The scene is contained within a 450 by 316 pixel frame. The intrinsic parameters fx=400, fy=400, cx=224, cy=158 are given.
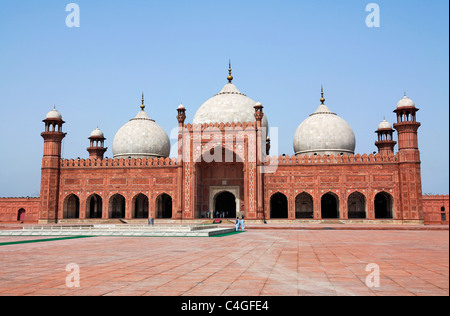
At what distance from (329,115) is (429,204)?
9.84 m

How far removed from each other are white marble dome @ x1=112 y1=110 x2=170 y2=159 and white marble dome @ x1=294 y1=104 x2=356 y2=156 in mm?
11069

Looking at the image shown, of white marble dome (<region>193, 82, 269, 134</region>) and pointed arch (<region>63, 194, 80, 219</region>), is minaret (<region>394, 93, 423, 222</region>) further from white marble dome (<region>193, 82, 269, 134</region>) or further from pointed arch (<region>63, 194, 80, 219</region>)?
pointed arch (<region>63, 194, 80, 219</region>)

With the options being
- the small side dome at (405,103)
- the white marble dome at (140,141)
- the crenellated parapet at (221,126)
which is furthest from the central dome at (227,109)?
the small side dome at (405,103)

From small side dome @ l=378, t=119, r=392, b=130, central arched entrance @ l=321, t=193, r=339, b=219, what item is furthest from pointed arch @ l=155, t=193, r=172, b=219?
small side dome @ l=378, t=119, r=392, b=130

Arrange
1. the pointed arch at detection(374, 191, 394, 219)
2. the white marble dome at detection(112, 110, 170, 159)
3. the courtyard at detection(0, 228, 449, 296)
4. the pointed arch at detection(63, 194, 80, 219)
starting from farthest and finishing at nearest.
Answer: the white marble dome at detection(112, 110, 170, 159), the pointed arch at detection(63, 194, 80, 219), the pointed arch at detection(374, 191, 394, 219), the courtyard at detection(0, 228, 449, 296)

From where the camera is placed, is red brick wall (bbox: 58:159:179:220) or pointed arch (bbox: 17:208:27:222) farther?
pointed arch (bbox: 17:208:27:222)

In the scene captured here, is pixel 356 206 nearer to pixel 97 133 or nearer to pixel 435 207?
pixel 435 207

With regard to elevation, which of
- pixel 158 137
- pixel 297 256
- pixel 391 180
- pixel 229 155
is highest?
pixel 158 137

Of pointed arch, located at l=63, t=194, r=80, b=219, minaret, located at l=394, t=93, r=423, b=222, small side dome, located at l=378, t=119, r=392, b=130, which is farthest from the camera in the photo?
small side dome, located at l=378, t=119, r=392, b=130

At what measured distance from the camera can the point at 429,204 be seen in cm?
2961

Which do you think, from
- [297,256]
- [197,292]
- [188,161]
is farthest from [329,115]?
[197,292]

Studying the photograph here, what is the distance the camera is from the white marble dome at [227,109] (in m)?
28.7

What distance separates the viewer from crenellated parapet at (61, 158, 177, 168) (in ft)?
87.8
